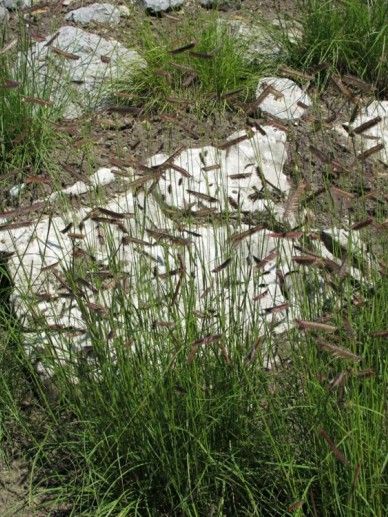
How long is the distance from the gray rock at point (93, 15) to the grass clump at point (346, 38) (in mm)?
1080

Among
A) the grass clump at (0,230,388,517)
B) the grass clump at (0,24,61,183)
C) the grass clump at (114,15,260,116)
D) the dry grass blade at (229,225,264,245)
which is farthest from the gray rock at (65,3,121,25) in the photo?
the dry grass blade at (229,225,264,245)

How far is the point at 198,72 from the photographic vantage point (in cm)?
498

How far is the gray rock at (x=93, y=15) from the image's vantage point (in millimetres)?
5801

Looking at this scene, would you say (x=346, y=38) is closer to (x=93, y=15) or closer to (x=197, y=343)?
(x=93, y=15)

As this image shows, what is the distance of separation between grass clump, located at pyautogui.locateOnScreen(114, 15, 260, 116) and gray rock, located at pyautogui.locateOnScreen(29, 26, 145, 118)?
0.09 m

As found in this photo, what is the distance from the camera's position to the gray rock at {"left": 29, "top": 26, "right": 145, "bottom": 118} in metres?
5.04

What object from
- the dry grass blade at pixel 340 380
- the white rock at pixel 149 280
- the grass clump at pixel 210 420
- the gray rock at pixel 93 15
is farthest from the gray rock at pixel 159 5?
the dry grass blade at pixel 340 380

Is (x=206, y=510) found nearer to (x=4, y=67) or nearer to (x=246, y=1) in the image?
(x=4, y=67)

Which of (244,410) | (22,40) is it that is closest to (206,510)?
(244,410)

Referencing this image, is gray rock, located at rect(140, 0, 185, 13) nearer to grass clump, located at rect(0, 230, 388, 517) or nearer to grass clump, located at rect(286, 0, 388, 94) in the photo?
grass clump, located at rect(286, 0, 388, 94)

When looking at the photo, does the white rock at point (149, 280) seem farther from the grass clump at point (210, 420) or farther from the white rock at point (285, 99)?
the white rock at point (285, 99)

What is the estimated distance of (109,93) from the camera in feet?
→ 17.0

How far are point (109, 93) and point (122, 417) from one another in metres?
2.33

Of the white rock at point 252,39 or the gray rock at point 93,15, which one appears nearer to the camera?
the white rock at point 252,39
